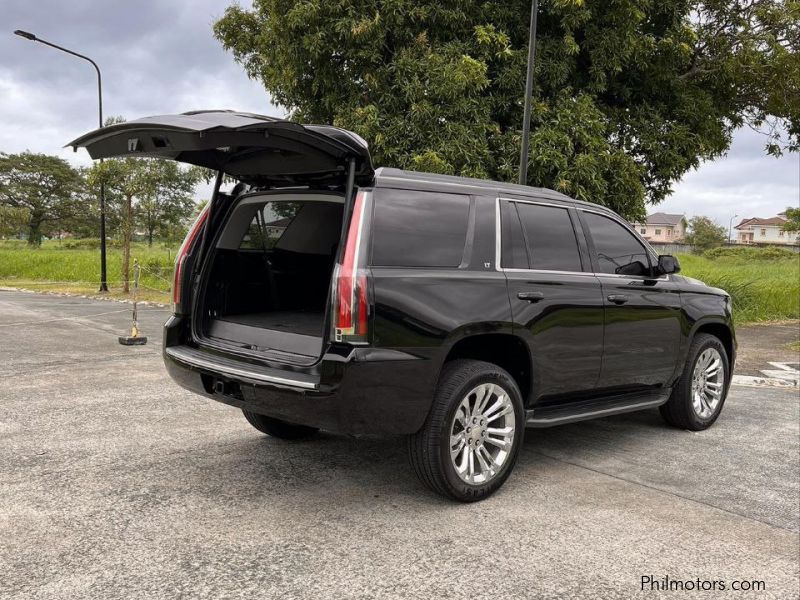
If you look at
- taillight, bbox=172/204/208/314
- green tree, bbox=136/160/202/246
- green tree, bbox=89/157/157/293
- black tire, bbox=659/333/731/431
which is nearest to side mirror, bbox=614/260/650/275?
black tire, bbox=659/333/731/431

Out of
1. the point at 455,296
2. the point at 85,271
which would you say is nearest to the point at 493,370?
the point at 455,296

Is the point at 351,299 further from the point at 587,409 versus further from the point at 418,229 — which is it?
the point at 587,409

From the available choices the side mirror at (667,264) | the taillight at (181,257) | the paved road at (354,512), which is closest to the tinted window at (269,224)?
the taillight at (181,257)

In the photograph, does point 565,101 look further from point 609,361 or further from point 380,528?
point 380,528

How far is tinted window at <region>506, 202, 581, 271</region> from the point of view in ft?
15.0

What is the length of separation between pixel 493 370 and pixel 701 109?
13.6 m

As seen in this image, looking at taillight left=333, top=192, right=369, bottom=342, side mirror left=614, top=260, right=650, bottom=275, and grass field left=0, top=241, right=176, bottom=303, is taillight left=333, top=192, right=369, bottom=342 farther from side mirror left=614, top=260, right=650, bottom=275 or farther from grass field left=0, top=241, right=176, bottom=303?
grass field left=0, top=241, right=176, bottom=303

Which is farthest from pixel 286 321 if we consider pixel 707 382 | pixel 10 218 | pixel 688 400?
pixel 10 218

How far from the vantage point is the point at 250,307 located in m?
4.75

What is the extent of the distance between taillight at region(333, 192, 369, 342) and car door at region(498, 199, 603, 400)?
1.04m

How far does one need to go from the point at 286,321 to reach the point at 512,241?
59.3 inches

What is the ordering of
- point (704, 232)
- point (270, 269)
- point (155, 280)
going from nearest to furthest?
point (270, 269) → point (155, 280) → point (704, 232)

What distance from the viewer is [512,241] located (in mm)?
4422

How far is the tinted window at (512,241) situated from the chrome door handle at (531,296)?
0.18m
